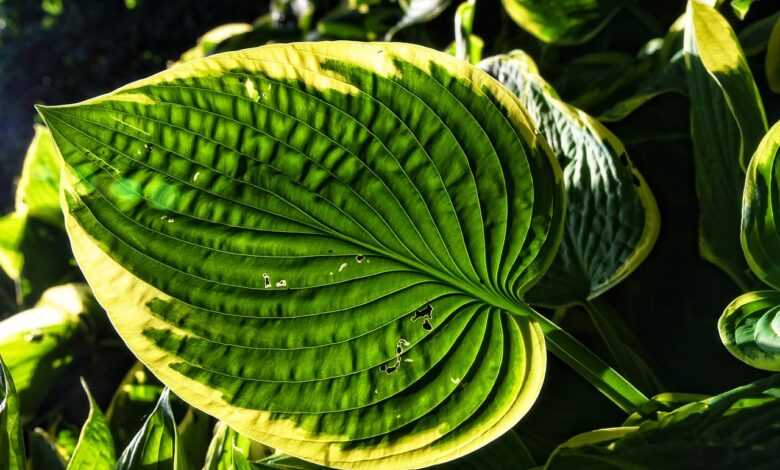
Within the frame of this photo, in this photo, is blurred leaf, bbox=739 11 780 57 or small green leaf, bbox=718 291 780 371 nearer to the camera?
small green leaf, bbox=718 291 780 371

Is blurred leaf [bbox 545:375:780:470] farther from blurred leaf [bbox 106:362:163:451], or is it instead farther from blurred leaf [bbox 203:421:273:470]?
blurred leaf [bbox 106:362:163:451]

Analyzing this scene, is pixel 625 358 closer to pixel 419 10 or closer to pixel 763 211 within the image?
pixel 763 211

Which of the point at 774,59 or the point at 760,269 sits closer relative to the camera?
the point at 760,269

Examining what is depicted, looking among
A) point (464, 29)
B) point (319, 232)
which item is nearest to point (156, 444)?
point (319, 232)

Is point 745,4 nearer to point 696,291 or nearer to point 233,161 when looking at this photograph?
point 696,291


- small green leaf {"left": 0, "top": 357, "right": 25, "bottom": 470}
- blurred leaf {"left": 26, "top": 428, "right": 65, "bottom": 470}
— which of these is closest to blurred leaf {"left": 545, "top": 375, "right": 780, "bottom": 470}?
small green leaf {"left": 0, "top": 357, "right": 25, "bottom": 470}

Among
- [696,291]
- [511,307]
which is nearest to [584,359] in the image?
[511,307]

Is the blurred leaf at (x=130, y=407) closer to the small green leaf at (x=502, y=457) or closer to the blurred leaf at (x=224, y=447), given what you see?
the blurred leaf at (x=224, y=447)
